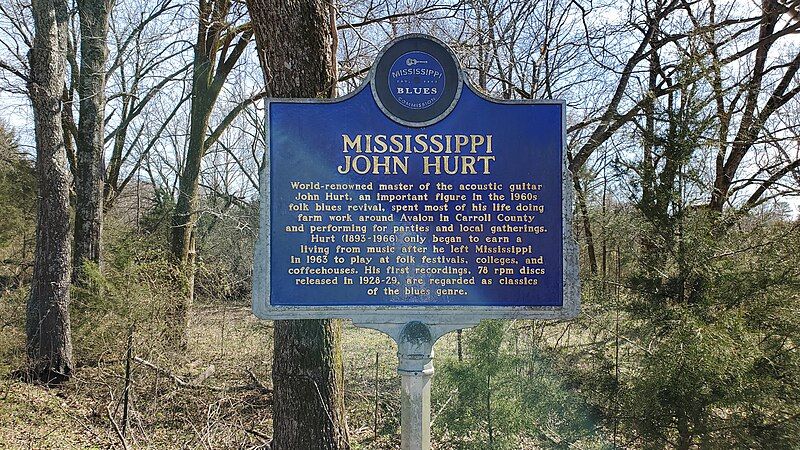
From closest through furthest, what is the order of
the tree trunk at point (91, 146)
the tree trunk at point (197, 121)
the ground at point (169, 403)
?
the ground at point (169, 403)
the tree trunk at point (91, 146)
the tree trunk at point (197, 121)

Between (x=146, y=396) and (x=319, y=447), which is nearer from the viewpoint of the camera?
(x=319, y=447)

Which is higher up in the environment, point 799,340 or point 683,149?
point 683,149

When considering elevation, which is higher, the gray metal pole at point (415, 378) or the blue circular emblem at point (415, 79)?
the blue circular emblem at point (415, 79)

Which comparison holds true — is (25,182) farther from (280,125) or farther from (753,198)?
(753,198)

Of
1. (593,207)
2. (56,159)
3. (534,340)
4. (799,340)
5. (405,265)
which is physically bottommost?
(534,340)

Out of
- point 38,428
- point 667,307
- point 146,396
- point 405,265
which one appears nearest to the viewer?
point 405,265

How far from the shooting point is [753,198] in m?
8.48

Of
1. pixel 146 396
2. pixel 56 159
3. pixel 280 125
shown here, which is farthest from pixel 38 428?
pixel 280 125

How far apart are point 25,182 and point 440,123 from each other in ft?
56.1

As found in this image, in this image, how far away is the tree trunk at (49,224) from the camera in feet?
29.5

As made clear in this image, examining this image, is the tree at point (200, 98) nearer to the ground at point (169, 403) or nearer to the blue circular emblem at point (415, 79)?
the ground at point (169, 403)

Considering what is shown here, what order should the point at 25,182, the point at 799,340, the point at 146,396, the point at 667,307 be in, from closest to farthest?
the point at 799,340
the point at 667,307
the point at 146,396
the point at 25,182

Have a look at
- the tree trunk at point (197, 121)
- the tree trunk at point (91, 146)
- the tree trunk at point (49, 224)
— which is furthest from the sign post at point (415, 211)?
the tree trunk at point (197, 121)

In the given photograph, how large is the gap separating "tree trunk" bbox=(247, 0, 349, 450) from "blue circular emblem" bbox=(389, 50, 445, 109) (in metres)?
1.39
